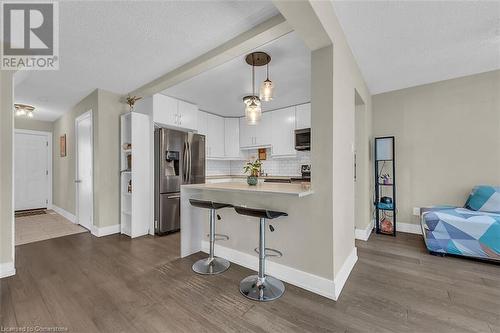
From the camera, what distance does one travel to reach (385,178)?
12.1 feet

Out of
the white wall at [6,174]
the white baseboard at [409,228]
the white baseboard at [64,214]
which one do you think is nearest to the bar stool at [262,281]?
the white wall at [6,174]

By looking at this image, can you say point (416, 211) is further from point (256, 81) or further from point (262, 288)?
point (256, 81)

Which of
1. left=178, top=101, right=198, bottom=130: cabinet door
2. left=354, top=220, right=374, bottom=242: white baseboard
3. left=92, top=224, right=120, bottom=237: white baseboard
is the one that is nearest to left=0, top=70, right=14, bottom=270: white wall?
left=92, top=224, right=120, bottom=237: white baseboard

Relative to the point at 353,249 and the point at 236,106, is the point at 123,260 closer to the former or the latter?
the point at 353,249

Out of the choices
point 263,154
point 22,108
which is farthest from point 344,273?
point 22,108

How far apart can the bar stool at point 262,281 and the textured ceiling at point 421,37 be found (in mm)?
1839

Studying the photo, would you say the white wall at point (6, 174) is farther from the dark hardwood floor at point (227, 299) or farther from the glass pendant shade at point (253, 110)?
the glass pendant shade at point (253, 110)

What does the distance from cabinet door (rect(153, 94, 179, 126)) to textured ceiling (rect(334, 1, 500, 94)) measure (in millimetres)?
2926

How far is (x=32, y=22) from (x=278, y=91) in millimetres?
3010

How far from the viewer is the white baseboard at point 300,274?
189 centimetres

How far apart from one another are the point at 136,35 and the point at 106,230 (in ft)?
9.93

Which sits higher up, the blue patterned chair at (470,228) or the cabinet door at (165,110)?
the cabinet door at (165,110)

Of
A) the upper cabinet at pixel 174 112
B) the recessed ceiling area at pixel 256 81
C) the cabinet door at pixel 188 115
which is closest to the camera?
the recessed ceiling area at pixel 256 81

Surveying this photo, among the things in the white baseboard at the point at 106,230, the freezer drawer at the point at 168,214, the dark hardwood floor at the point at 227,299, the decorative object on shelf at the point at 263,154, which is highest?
the decorative object on shelf at the point at 263,154
